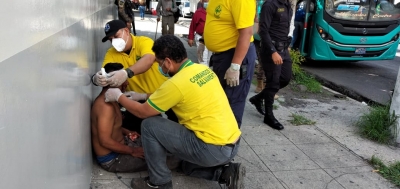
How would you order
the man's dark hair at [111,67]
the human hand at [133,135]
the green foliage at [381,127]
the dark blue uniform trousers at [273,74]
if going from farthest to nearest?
1. the dark blue uniform trousers at [273,74]
2. the green foliage at [381,127]
3. the human hand at [133,135]
4. the man's dark hair at [111,67]

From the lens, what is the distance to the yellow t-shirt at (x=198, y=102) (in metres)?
2.45

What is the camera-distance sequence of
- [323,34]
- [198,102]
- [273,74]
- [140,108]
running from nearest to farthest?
1. [198,102]
2. [140,108]
3. [273,74]
4. [323,34]

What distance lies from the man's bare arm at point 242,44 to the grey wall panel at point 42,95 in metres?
1.30

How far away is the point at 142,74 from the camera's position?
3.41 meters

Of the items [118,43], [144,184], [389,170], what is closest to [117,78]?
[118,43]

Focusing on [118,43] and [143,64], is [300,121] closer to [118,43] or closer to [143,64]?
[143,64]

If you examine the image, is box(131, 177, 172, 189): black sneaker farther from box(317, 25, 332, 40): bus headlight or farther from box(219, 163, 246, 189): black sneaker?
box(317, 25, 332, 40): bus headlight

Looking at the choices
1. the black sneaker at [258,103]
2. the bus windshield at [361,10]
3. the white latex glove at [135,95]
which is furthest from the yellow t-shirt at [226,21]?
the bus windshield at [361,10]

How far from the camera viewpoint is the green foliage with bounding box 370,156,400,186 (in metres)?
3.23

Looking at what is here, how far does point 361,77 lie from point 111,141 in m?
6.58

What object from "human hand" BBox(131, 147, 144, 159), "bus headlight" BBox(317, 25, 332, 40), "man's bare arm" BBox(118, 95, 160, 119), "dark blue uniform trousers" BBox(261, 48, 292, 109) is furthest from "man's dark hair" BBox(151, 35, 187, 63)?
"bus headlight" BBox(317, 25, 332, 40)

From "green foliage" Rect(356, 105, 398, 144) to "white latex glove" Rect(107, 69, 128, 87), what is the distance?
2921 mm

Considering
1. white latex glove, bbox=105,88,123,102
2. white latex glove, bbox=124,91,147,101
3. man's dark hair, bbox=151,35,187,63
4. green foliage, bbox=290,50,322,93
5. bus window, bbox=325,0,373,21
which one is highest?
bus window, bbox=325,0,373,21

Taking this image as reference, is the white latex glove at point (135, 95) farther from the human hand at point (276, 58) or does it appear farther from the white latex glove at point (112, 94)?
the human hand at point (276, 58)
